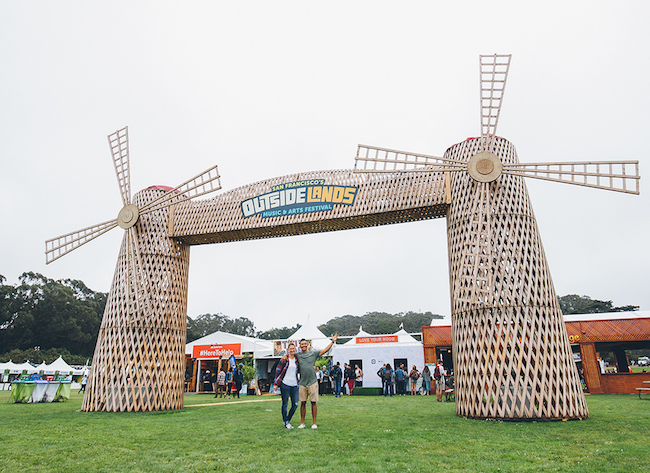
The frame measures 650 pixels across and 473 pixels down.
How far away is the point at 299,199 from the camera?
37.3ft

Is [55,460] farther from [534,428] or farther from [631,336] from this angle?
[631,336]

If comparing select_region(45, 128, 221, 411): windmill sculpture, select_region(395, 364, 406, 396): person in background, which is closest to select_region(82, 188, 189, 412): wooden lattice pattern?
select_region(45, 128, 221, 411): windmill sculpture

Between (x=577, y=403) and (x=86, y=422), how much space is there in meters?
9.87

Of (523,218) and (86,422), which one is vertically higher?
(523,218)

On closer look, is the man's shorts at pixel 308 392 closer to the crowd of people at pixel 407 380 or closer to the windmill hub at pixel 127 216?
the windmill hub at pixel 127 216

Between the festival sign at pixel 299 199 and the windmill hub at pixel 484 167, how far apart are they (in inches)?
119

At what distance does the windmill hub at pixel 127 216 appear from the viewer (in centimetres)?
1221

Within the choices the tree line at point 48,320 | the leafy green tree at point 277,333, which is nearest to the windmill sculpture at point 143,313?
the tree line at point 48,320

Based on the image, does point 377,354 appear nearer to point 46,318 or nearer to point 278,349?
point 278,349

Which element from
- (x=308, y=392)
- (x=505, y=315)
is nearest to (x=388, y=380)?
(x=505, y=315)

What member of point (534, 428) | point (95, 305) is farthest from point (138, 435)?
point (95, 305)

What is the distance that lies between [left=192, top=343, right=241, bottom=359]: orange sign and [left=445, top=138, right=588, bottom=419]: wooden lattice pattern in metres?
16.6

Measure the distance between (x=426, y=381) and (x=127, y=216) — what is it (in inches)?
541

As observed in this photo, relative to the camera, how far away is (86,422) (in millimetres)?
8477
